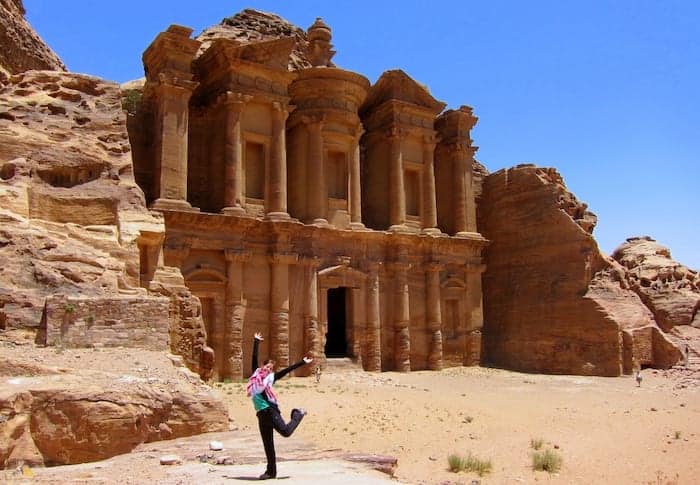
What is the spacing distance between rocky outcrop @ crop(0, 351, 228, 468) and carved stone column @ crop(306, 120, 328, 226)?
17.4 metres

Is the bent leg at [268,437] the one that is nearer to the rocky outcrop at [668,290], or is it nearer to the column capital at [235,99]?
the column capital at [235,99]

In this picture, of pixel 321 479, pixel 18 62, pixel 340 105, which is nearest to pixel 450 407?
pixel 321 479

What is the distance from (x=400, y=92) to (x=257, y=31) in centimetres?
693

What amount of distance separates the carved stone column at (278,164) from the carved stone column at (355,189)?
10.5ft

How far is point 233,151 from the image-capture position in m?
24.5

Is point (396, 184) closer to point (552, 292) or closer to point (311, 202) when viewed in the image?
point (311, 202)

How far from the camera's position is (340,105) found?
2778 centimetres

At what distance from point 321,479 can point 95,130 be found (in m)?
12.1

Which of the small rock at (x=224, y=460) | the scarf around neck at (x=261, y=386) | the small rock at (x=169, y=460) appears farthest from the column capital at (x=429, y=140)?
the small rock at (x=169, y=460)

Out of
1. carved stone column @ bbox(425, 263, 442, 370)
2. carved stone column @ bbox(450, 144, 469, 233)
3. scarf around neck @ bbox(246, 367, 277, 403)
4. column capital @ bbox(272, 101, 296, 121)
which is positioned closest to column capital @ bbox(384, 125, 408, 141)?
carved stone column @ bbox(450, 144, 469, 233)

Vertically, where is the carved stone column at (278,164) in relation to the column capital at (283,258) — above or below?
above

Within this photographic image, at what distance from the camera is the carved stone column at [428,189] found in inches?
1183

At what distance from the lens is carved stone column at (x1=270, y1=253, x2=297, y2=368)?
2405 centimetres

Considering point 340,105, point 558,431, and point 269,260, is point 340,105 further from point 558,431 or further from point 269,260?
point 558,431
